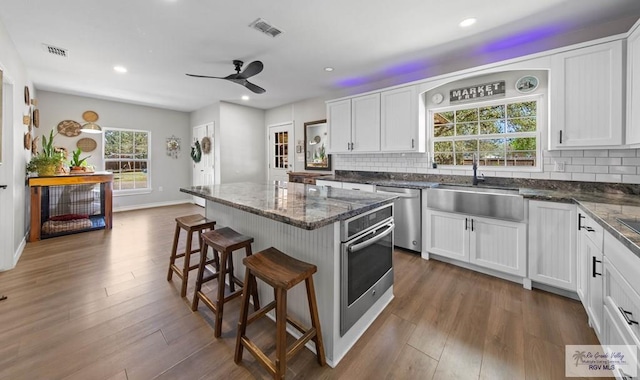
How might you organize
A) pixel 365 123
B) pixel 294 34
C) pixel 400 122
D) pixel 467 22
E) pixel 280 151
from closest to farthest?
pixel 467 22 → pixel 294 34 → pixel 400 122 → pixel 365 123 → pixel 280 151

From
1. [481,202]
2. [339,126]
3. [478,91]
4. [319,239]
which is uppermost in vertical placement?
[478,91]

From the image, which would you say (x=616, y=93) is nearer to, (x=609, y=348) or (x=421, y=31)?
(x=421, y=31)

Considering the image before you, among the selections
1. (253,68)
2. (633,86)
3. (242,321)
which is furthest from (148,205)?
(633,86)

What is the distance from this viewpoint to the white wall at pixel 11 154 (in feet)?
9.01

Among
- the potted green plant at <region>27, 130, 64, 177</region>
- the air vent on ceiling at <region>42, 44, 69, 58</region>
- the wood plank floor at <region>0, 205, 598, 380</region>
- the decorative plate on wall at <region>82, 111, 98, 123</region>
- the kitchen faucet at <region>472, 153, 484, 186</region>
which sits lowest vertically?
the wood plank floor at <region>0, 205, 598, 380</region>

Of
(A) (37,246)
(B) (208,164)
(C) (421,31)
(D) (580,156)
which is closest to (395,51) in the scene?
(C) (421,31)

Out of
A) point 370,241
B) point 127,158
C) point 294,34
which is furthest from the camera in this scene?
point 127,158

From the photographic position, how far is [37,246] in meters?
3.57

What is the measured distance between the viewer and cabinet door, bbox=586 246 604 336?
158 centimetres

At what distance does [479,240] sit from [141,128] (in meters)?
7.41

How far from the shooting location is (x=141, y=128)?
627cm

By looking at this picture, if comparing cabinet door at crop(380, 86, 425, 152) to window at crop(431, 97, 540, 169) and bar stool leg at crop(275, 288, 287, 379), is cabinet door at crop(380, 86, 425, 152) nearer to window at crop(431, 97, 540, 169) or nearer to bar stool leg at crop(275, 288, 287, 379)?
window at crop(431, 97, 540, 169)

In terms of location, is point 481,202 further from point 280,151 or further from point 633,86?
point 280,151

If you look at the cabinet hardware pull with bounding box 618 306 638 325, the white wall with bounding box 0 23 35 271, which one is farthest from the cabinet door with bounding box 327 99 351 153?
the white wall with bounding box 0 23 35 271
